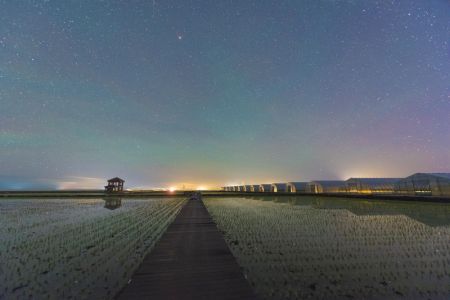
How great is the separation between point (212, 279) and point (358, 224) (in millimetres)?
14575

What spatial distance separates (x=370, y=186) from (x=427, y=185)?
15470 millimetres

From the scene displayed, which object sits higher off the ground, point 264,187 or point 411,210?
point 264,187

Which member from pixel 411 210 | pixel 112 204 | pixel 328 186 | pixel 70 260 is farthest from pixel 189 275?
pixel 328 186

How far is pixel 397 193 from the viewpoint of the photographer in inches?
1706

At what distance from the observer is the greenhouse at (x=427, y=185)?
34.7m

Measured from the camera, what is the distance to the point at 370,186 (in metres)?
52.0

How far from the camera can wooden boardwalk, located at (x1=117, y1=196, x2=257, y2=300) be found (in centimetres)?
527

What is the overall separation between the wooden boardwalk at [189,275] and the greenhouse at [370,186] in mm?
51715

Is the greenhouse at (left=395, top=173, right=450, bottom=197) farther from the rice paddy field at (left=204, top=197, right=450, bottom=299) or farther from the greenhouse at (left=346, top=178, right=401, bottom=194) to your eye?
the rice paddy field at (left=204, top=197, right=450, bottom=299)

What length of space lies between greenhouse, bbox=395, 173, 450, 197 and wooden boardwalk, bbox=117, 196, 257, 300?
4294 centimetres

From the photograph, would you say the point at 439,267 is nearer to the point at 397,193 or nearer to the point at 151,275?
the point at 151,275

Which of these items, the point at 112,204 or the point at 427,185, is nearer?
the point at 112,204

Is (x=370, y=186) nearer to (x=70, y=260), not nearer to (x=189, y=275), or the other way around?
(x=189, y=275)

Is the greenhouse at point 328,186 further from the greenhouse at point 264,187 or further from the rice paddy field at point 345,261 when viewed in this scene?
the rice paddy field at point 345,261
